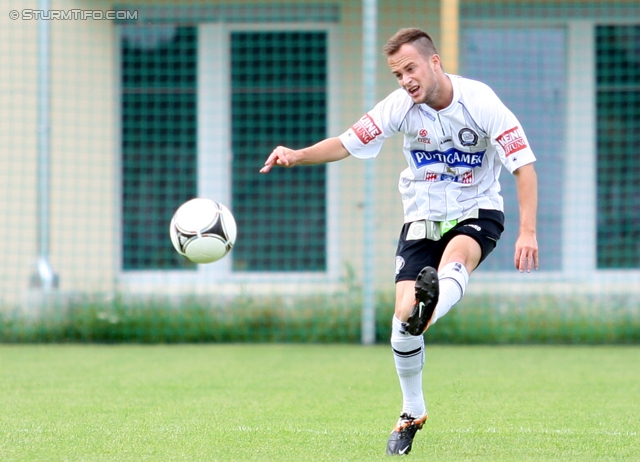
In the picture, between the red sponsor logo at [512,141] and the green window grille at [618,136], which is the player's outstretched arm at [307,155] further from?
the green window grille at [618,136]

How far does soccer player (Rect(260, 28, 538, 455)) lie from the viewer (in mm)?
4691

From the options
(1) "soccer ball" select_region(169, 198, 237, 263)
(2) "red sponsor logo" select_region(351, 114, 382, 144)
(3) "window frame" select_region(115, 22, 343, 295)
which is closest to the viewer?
(2) "red sponsor logo" select_region(351, 114, 382, 144)

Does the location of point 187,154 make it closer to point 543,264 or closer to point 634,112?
point 543,264

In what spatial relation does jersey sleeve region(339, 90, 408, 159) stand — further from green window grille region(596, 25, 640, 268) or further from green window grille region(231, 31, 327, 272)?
green window grille region(596, 25, 640, 268)

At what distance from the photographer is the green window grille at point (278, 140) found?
10477 mm

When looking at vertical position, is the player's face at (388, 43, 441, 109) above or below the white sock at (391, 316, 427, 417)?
above

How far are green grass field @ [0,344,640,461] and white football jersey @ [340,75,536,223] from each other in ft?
3.66

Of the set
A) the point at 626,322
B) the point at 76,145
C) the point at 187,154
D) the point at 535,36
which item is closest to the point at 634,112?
the point at 535,36

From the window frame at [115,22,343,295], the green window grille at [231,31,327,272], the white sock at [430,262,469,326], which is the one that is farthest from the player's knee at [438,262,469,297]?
the green window grille at [231,31,327,272]

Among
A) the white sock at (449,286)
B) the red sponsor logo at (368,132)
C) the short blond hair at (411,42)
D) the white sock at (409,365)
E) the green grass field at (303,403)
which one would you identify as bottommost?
the green grass field at (303,403)

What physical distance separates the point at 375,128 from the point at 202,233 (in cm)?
101

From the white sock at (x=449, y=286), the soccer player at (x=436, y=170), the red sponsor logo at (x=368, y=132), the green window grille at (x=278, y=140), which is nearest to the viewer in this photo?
the white sock at (x=449, y=286)

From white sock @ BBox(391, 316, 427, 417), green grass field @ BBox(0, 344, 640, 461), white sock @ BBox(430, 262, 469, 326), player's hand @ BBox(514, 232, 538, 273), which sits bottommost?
green grass field @ BBox(0, 344, 640, 461)

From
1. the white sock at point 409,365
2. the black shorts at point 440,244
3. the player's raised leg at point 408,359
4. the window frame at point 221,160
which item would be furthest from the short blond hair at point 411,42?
the window frame at point 221,160
